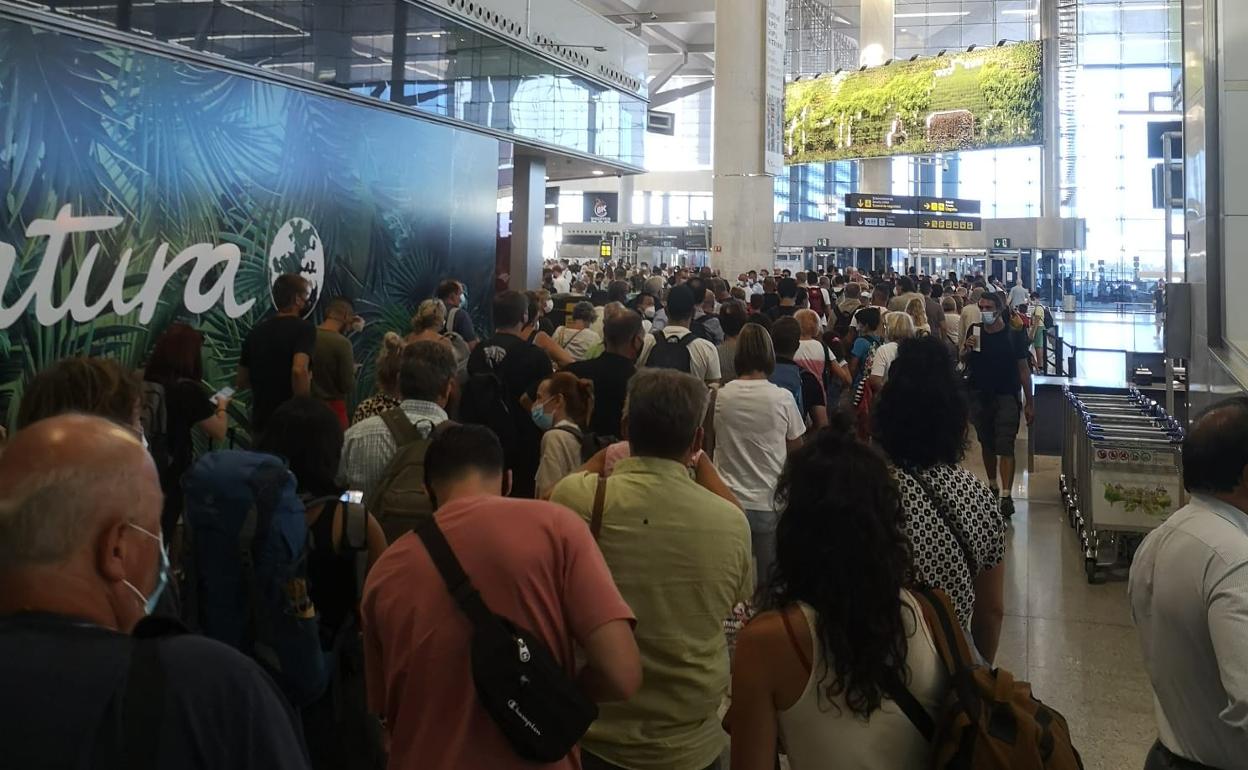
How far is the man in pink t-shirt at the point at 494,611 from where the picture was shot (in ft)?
7.68

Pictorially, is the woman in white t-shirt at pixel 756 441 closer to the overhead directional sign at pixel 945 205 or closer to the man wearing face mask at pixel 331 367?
the man wearing face mask at pixel 331 367

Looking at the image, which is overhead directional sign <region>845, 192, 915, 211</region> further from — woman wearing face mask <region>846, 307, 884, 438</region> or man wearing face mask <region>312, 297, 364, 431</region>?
man wearing face mask <region>312, 297, 364, 431</region>

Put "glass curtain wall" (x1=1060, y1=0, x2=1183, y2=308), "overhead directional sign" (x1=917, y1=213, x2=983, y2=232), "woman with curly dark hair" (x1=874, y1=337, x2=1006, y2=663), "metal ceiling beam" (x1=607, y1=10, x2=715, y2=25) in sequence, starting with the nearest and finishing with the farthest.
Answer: "woman with curly dark hair" (x1=874, y1=337, x2=1006, y2=663), "overhead directional sign" (x1=917, y1=213, x2=983, y2=232), "glass curtain wall" (x1=1060, y1=0, x2=1183, y2=308), "metal ceiling beam" (x1=607, y1=10, x2=715, y2=25)

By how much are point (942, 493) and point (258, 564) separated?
1.91 m

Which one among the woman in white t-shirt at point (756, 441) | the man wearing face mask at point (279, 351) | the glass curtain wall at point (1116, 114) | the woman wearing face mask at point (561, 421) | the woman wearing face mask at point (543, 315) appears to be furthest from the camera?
the glass curtain wall at point (1116, 114)

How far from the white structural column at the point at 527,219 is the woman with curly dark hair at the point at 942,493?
12.9m

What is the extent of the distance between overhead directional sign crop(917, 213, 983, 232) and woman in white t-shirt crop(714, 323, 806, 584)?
28849 mm

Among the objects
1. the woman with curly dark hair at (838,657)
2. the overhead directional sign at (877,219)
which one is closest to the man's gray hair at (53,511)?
the woman with curly dark hair at (838,657)

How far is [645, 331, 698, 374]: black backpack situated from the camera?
7.10m

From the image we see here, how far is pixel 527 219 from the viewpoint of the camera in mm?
16250

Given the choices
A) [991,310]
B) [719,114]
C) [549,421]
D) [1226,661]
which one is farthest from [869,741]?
[719,114]

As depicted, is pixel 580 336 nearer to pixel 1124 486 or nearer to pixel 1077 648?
pixel 1124 486

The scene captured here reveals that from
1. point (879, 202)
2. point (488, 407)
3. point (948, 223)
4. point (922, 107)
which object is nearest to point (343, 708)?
point (488, 407)

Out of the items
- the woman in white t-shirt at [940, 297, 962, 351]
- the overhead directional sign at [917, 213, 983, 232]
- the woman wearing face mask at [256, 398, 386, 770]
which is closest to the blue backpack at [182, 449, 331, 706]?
the woman wearing face mask at [256, 398, 386, 770]
